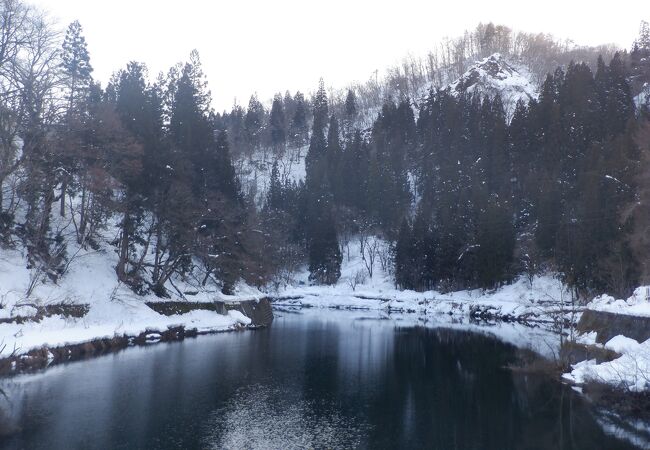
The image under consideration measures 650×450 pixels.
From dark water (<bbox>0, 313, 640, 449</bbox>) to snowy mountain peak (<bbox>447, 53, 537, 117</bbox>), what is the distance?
8575 cm

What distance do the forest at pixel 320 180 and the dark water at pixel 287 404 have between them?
33.7 ft

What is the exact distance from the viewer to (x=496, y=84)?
11131 centimetres

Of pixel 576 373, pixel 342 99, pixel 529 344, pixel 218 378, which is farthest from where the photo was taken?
pixel 342 99

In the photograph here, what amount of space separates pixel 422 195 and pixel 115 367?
6869 cm

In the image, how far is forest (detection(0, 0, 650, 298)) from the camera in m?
32.7

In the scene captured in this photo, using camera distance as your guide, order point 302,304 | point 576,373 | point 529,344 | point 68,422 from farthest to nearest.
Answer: point 302,304 < point 529,344 < point 576,373 < point 68,422

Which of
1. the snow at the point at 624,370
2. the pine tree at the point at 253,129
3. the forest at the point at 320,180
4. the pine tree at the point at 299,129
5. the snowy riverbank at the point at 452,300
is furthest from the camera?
the pine tree at the point at 299,129

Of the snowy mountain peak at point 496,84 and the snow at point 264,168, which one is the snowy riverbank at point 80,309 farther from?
the snowy mountain peak at point 496,84

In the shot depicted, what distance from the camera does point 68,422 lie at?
1541cm

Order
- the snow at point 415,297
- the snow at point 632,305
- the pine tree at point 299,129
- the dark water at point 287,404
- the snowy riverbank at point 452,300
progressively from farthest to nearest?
the pine tree at point 299,129
the snow at point 415,297
the snowy riverbank at point 452,300
the snow at point 632,305
the dark water at point 287,404

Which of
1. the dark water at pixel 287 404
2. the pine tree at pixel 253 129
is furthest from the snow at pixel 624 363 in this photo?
the pine tree at pixel 253 129

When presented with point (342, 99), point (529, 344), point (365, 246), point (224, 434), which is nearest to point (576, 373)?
point (529, 344)

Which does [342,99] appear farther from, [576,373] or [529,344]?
[576,373]

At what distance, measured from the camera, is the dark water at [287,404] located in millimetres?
15297
